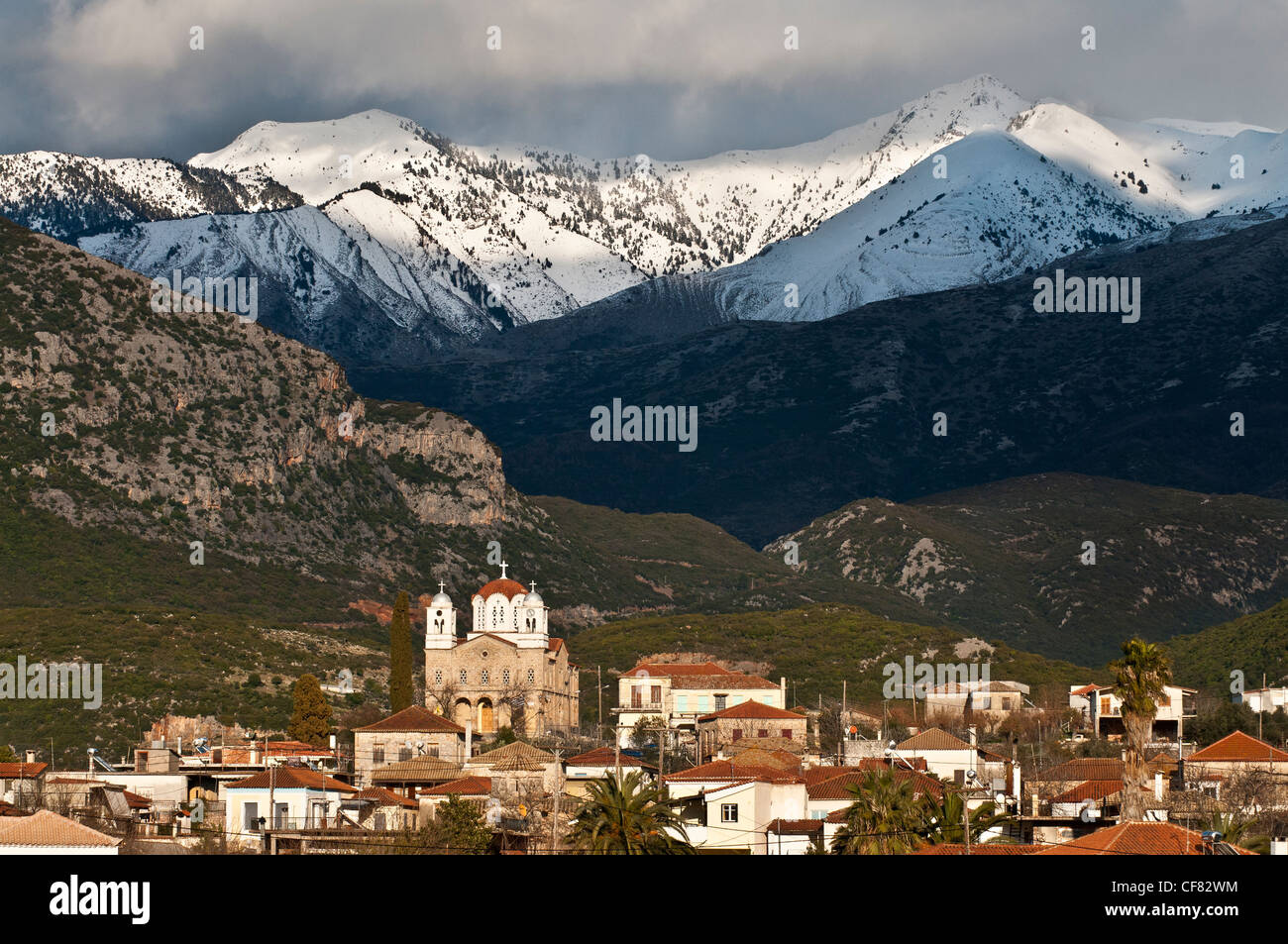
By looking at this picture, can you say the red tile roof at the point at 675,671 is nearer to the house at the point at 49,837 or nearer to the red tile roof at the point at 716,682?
the red tile roof at the point at 716,682

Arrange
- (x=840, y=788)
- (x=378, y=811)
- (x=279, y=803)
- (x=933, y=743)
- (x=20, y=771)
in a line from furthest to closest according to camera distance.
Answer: (x=933, y=743)
(x=20, y=771)
(x=840, y=788)
(x=378, y=811)
(x=279, y=803)

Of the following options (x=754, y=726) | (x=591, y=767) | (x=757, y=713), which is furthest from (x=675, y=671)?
(x=591, y=767)

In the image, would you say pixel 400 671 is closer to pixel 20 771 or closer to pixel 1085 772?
pixel 20 771

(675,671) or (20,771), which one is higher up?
(675,671)

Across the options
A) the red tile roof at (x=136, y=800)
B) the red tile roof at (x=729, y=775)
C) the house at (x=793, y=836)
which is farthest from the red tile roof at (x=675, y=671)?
the house at (x=793, y=836)
